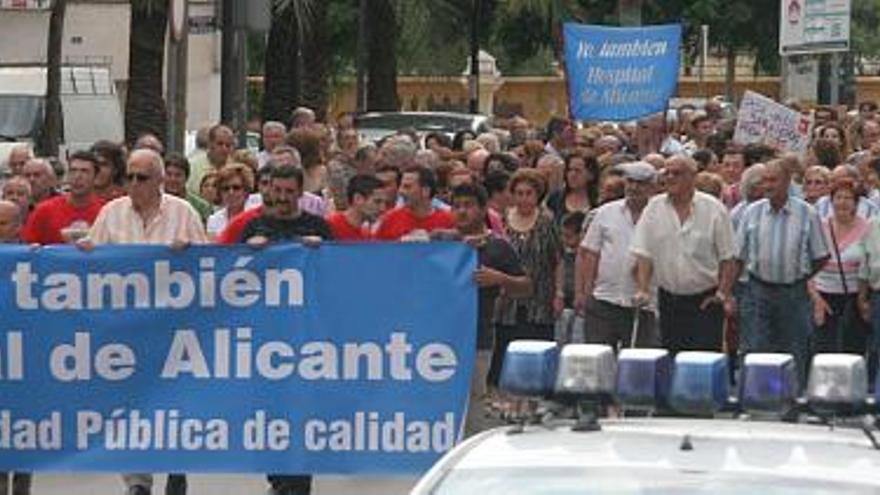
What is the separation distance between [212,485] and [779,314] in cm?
395

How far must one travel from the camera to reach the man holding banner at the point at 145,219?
1252 cm

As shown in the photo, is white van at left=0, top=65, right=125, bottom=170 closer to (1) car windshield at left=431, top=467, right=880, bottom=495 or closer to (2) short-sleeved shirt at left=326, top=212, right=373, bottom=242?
(2) short-sleeved shirt at left=326, top=212, right=373, bottom=242

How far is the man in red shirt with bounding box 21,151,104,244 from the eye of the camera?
1354 cm

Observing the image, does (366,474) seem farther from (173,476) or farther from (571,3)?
(571,3)

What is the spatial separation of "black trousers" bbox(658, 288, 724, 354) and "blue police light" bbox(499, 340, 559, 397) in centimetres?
806

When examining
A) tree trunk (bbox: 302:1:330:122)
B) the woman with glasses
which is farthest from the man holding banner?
tree trunk (bbox: 302:1:330:122)

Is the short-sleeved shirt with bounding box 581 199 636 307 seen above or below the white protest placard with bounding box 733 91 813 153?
below

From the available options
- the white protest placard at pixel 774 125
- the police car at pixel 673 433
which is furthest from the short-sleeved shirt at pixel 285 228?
the white protest placard at pixel 774 125

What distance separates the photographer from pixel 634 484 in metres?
5.80

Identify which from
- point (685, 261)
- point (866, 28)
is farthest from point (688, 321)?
point (866, 28)

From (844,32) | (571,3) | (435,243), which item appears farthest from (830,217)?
(571,3)

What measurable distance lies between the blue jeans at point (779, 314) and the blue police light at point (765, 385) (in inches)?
366

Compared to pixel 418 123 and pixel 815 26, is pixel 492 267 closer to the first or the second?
pixel 418 123

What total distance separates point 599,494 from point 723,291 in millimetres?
9079
